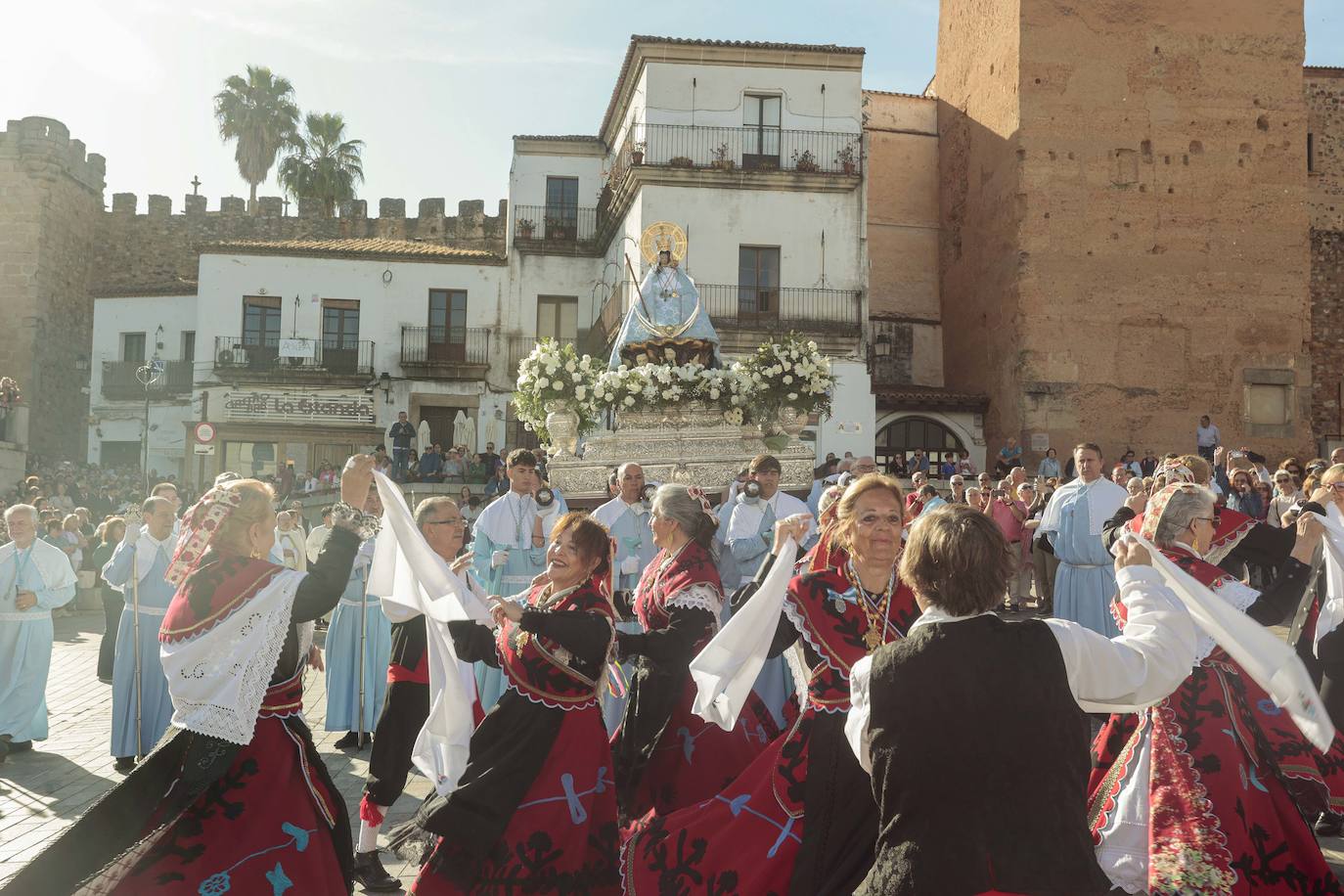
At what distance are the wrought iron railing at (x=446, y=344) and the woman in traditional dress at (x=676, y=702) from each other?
95.3 ft

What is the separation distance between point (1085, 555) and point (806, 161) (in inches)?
860

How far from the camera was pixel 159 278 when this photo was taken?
4412 cm

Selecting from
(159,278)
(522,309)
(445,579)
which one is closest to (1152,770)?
(445,579)

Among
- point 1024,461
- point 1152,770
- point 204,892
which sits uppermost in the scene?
point 1024,461

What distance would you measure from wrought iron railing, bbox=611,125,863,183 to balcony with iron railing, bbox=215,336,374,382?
10100 mm

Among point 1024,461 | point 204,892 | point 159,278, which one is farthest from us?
point 159,278

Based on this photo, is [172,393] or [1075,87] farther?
[172,393]

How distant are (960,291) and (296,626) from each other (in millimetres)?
31620

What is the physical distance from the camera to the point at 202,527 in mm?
4484

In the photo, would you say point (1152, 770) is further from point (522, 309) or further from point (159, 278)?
point (159, 278)

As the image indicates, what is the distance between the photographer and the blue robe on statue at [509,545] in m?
9.45

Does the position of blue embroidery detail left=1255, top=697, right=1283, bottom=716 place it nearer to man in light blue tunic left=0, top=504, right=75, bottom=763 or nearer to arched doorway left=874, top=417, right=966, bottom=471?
man in light blue tunic left=0, top=504, right=75, bottom=763

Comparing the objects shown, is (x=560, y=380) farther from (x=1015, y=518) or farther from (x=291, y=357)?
(x=291, y=357)

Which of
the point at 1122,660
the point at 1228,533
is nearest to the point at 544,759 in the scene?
the point at 1122,660
